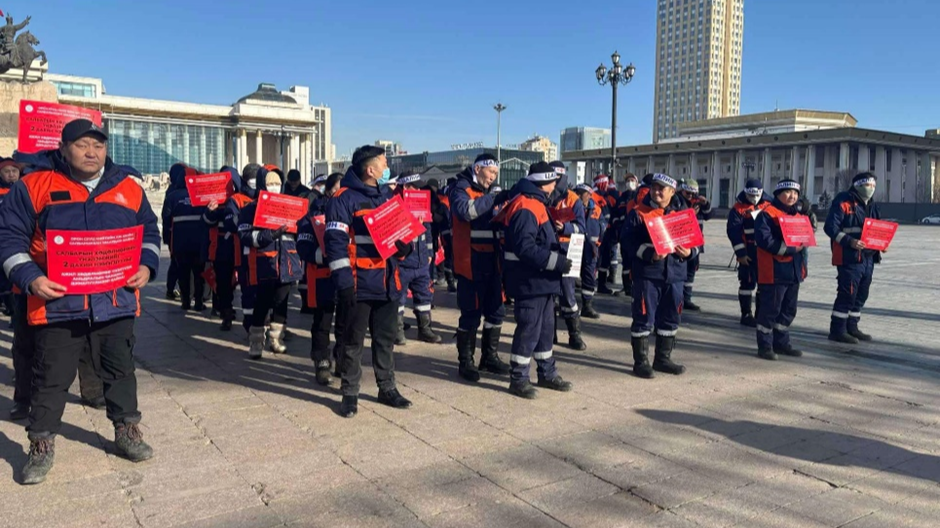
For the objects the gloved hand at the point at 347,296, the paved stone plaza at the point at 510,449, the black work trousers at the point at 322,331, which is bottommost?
the paved stone plaza at the point at 510,449

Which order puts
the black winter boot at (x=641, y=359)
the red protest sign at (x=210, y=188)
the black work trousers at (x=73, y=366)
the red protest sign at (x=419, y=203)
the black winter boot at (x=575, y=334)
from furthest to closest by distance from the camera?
1. the red protest sign at (x=210, y=188)
2. the red protest sign at (x=419, y=203)
3. the black winter boot at (x=575, y=334)
4. the black winter boot at (x=641, y=359)
5. the black work trousers at (x=73, y=366)

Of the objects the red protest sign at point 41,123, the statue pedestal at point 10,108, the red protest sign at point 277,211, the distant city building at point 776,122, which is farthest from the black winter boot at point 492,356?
the distant city building at point 776,122

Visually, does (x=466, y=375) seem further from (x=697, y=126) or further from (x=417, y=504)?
(x=697, y=126)

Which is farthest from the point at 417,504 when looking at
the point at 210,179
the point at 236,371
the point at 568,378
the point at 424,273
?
the point at 210,179

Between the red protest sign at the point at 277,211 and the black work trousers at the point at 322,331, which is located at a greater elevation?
the red protest sign at the point at 277,211

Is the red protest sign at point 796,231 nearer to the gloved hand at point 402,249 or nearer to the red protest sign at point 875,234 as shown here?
the red protest sign at point 875,234

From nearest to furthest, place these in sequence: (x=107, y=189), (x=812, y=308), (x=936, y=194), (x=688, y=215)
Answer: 1. (x=107, y=189)
2. (x=688, y=215)
3. (x=812, y=308)
4. (x=936, y=194)

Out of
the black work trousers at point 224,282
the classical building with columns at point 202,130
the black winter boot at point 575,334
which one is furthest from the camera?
the classical building with columns at point 202,130

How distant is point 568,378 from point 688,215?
6.07 ft

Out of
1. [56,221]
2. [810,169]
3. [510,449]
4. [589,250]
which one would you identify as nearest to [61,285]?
[56,221]

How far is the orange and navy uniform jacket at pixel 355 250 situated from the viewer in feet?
17.1

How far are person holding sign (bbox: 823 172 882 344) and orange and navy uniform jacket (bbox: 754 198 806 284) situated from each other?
1236mm

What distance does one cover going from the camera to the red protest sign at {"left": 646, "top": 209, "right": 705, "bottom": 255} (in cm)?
632

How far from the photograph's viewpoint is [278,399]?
5.75 m
